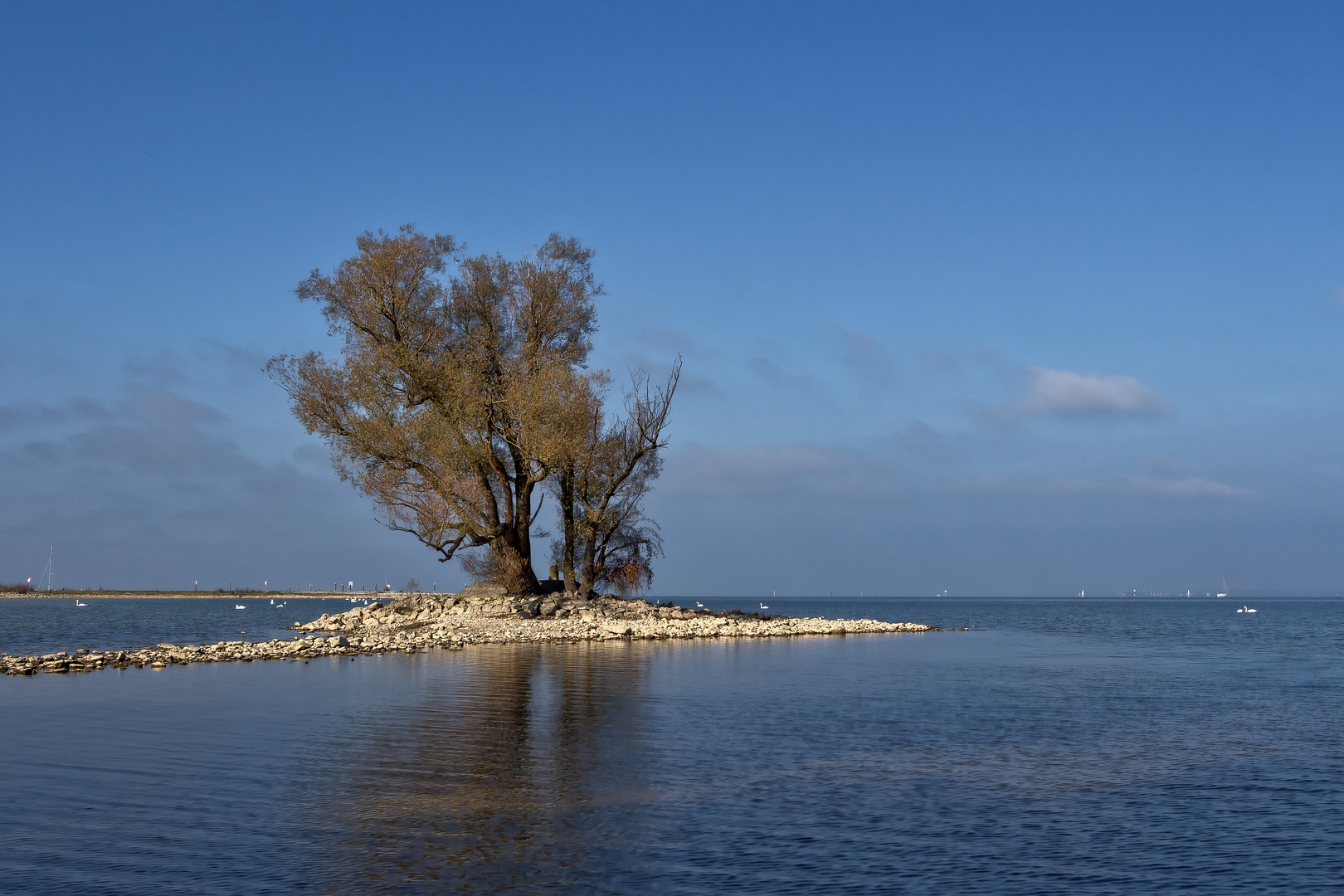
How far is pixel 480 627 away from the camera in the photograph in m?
39.0

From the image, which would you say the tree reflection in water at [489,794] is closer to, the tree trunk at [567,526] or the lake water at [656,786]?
the lake water at [656,786]

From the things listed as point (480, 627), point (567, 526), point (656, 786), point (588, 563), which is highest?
point (567, 526)

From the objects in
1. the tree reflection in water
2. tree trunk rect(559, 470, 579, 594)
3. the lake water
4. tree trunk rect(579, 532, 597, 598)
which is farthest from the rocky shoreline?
the tree reflection in water

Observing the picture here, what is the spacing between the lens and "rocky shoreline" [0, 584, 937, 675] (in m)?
30.3

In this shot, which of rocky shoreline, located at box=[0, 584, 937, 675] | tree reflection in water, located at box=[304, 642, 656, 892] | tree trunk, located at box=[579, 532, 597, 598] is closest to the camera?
tree reflection in water, located at box=[304, 642, 656, 892]

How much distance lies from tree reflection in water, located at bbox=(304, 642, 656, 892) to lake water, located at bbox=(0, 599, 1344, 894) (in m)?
0.05

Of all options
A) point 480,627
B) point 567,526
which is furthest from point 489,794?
point 567,526

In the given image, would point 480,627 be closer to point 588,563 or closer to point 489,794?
point 588,563

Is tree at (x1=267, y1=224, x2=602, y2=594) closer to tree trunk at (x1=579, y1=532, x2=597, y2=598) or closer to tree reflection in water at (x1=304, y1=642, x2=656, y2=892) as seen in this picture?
tree trunk at (x1=579, y1=532, x2=597, y2=598)

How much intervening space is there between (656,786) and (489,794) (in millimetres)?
1934

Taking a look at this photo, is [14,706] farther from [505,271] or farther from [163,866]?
[505,271]

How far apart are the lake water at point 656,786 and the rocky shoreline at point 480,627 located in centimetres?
561

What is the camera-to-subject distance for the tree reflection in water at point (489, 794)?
8750 millimetres

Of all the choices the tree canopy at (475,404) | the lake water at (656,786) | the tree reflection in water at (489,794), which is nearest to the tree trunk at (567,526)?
the tree canopy at (475,404)
